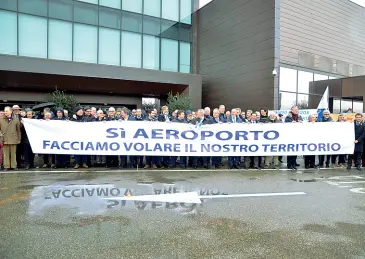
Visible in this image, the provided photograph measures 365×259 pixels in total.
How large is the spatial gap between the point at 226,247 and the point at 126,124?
21.1ft

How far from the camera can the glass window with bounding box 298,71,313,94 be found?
2095cm

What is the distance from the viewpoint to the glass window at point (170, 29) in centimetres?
2367

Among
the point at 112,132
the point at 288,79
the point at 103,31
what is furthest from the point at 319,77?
the point at 112,132

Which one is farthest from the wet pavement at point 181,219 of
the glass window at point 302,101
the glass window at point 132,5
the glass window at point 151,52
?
the glass window at point 132,5

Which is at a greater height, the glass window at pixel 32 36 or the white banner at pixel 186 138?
the glass window at pixel 32 36

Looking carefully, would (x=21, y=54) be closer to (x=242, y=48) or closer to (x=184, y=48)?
(x=184, y=48)

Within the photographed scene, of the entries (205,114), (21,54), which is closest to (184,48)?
(21,54)

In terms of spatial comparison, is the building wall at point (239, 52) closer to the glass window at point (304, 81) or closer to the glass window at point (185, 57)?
the glass window at point (185, 57)

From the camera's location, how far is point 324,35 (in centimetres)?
2242

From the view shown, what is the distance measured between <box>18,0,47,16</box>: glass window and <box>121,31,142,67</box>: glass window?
5.37 m

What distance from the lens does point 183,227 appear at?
4324 millimetres

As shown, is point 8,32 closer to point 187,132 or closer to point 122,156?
point 122,156

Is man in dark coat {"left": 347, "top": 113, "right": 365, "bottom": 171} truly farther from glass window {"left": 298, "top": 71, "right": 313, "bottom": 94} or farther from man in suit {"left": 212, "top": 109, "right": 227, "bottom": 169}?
glass window {"left": 298, "top": 71, "right": 313, "bottom": 94}

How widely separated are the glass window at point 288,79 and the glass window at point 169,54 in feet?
27.7
